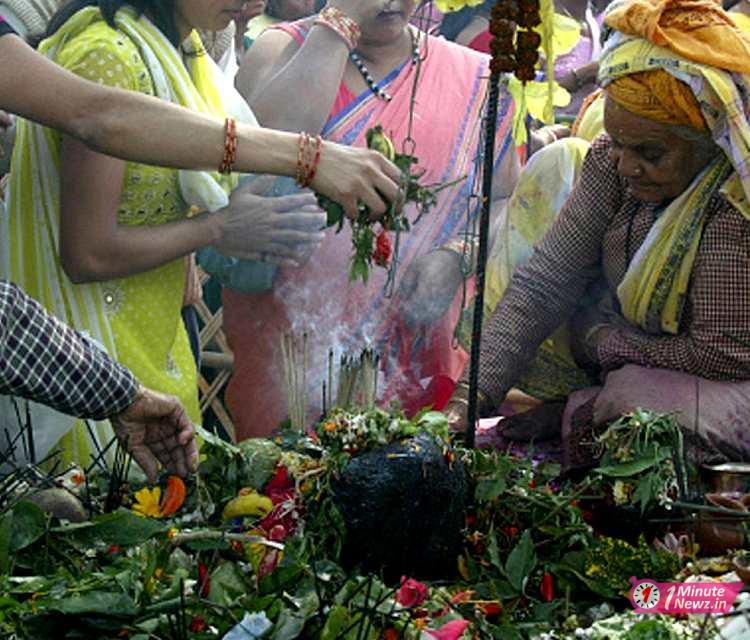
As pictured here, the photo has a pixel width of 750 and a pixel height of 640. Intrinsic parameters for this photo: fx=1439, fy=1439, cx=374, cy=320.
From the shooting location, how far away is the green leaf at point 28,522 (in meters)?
1.99

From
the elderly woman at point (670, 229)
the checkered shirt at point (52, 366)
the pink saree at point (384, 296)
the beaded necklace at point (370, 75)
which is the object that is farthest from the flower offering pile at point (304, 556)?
the beaded necklace at point (370, 75)

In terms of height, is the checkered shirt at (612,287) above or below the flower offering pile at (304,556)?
above

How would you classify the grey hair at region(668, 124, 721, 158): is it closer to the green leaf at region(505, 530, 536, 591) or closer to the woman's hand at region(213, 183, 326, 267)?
the woman's hand at region(213, 183, 326, 267)

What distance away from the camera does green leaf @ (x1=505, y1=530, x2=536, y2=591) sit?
2.14 metres

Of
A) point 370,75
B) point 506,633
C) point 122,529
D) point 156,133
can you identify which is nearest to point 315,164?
point 156,133

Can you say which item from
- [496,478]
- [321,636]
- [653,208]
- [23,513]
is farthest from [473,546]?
[653,208]

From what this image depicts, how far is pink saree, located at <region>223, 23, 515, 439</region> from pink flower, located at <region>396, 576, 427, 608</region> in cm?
150

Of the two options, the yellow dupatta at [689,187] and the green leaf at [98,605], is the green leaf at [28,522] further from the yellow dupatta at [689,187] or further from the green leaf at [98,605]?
the yellow dupatta at [689,187]

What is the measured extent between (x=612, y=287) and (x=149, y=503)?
1.47 m

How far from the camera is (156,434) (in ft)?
7.71

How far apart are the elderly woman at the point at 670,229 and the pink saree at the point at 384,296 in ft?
1.09

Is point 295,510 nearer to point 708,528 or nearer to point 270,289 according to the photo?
point 708,528

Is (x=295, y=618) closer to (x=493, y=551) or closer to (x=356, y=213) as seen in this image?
(x=493, y=551)

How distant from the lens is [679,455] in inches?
95.1
